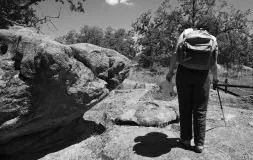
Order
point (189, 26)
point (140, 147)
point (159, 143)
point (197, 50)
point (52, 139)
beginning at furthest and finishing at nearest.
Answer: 1. point (189, 26)
2. point (52, 139)
3. point (159, 143)
4. point (140, 147)
5. point (197, 50)

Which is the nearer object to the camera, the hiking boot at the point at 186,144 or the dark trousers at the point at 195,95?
the dark trousers at the point at 195,95

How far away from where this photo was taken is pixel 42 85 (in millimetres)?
3838

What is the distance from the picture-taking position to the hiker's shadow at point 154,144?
3811 mm

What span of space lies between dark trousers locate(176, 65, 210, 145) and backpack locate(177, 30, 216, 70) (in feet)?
0.48

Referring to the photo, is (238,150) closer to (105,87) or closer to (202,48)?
(202,48)

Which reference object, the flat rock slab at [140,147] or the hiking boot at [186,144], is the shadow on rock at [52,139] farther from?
the hiking boot at [186,144]

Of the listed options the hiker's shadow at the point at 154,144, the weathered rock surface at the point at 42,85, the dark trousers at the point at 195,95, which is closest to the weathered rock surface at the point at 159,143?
the hiker's shadow at the point at 154,144

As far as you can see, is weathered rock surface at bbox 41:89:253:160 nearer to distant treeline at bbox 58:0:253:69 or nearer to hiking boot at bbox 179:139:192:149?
hiking boot at bbox 179:139:192:149

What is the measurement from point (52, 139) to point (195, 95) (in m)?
2.98

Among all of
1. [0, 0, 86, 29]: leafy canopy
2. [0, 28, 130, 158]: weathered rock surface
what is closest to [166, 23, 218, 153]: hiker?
[0, 28, 130, 158]: weathered rock surface

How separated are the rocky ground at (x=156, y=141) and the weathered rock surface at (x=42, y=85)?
595 millimetres

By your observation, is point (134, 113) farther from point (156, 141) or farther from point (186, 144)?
point (186, 144)

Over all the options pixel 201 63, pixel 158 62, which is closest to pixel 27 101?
pixel 201 63

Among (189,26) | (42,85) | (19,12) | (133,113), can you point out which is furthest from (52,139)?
(189,26)
